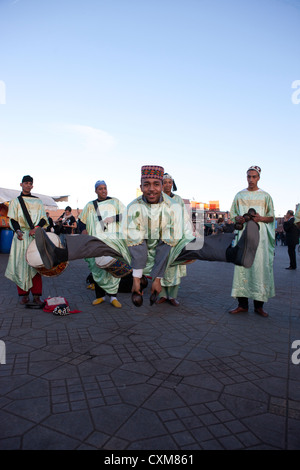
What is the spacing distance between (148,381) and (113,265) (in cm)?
246

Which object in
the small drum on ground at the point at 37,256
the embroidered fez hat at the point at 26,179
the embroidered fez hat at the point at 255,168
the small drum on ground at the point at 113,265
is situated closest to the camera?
the small drum on ground at the point at 37,256

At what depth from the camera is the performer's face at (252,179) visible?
512cm

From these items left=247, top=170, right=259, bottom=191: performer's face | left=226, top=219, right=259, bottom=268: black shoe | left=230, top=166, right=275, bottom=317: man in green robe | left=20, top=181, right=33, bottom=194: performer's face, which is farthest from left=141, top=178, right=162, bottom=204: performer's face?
left=20, top=181, right=33, bottom=194: performer's face

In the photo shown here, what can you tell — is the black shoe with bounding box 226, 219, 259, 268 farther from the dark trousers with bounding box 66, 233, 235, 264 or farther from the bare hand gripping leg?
the dark trousers with bounding box 66, 233, 235, 264

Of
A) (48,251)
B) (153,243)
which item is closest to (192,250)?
(153,243)

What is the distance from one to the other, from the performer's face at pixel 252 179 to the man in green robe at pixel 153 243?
1.91 m

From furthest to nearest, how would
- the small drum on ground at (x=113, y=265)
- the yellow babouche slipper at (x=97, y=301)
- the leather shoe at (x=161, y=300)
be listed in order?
1. the leather shoe at (x=161, y=300)
2. the yellow babouche slipper at (x=97, y=301)
3. the small drum on ground at (x=113, y=265)

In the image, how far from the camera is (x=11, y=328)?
4027mm

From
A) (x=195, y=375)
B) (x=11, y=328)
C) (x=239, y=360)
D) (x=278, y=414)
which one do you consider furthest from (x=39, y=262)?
(x=278, y=414)

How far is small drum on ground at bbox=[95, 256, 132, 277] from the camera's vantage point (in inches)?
193

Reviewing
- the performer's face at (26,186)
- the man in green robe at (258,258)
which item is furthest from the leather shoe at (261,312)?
the performer's face at (26,186)

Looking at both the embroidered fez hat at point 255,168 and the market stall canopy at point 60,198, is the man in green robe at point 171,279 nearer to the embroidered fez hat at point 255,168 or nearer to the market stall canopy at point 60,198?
the embroidered fez hat at point 255,168

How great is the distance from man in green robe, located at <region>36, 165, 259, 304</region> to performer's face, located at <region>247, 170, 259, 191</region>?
191cm

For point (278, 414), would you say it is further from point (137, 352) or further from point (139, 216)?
point (139, 216)
